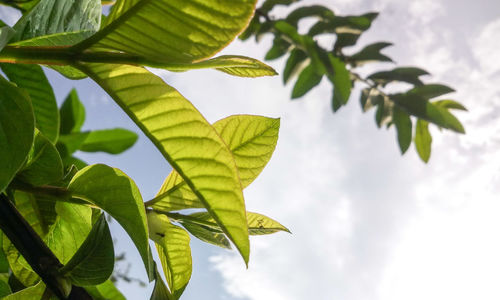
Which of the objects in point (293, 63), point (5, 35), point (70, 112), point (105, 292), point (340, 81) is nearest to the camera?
point (5, 35)

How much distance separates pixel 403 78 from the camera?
69.2 inches

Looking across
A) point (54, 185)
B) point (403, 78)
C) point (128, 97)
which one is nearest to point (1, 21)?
point (54, 185)

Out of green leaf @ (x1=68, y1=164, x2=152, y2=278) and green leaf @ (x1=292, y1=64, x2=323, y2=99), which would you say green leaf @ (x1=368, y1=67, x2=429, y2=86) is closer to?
green leaf @ (x1=292, y1=64, x2=323, y2=99)

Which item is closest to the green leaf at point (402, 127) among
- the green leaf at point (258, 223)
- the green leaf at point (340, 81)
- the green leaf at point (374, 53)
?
the green leaf at point (374, 53)

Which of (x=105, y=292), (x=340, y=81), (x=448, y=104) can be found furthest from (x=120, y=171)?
(x=448, y=104)

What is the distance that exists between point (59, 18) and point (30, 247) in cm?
A: 18

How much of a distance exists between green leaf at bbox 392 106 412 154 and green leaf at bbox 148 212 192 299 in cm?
147

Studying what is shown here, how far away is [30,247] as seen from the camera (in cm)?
34

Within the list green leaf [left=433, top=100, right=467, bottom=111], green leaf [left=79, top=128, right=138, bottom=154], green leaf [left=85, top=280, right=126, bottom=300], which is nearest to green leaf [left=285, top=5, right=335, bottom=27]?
green leaf [left=433, top=100, right=467, bottom=111]

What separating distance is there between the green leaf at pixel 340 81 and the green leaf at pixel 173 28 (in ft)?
4.37

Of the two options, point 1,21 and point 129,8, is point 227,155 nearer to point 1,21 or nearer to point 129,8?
point 129,8

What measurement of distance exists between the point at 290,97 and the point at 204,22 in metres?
1.52

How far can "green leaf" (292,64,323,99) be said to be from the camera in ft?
5.88

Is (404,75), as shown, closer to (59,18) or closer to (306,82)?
(306,82)
